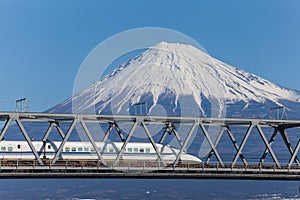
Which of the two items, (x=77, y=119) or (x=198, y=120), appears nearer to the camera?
(x=77, y=119)

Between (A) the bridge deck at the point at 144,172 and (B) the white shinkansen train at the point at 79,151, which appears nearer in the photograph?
(A) the bridge deck at the point at 144,172

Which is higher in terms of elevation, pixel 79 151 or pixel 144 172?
pixel 79 151

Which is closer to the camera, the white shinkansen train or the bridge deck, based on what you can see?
the bridge deck

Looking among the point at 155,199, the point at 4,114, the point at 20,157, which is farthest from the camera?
the point at 155,199

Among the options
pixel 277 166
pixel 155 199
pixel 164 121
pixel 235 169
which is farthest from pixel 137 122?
pixel 155 199

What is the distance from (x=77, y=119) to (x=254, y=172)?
87.1 ft

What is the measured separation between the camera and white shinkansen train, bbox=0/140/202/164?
102 m

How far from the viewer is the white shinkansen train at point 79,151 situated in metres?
102

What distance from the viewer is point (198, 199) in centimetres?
16500

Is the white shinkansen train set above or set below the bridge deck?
above

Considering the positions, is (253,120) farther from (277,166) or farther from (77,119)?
(77,119)

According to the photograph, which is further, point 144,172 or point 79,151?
point 79,151

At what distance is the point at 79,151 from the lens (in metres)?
106

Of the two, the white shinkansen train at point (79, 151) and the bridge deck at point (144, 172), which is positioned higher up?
the white shinkansen train at point (79, 151)
